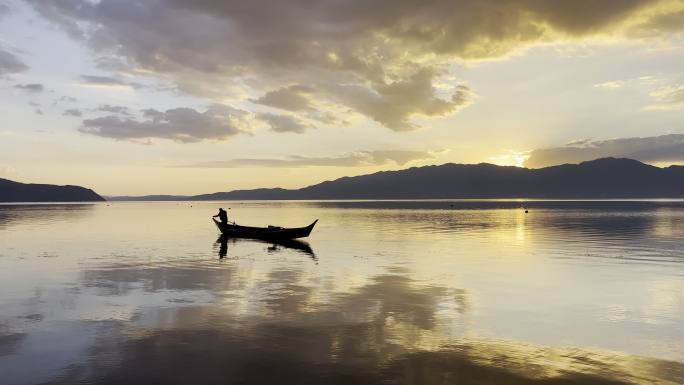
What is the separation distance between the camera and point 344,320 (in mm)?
20875

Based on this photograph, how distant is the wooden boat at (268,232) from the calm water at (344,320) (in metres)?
16.3

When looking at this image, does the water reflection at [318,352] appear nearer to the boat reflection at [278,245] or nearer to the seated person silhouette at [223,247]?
the boat reflection at [278,245]

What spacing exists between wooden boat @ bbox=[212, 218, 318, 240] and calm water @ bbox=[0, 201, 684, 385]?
643 inches

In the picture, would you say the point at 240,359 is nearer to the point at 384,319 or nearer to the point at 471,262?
the point at 384,319

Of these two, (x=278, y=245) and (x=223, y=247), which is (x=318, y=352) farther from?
(x=278, y=245)

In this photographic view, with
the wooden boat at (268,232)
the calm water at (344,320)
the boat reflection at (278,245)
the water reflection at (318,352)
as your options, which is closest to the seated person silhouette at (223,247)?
the boat reflection at (278,245)

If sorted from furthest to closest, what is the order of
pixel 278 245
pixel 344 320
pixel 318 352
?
pixel 278 245
pixel 344 320
pixel 318 352

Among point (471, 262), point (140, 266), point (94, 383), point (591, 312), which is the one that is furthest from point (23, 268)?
point (591, 312)

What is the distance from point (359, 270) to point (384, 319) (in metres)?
14.4

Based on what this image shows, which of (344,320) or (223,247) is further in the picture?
(223,247)

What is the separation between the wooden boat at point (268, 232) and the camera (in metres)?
59.0

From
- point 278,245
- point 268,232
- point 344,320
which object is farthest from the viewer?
point 268,232

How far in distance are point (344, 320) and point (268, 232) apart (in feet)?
131

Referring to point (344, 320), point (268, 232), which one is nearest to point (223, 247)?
point (268, 232)
